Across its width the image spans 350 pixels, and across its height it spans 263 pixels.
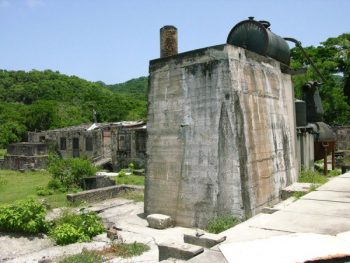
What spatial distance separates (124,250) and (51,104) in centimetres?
4058

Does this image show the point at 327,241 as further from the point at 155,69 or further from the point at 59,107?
the point at 59,107

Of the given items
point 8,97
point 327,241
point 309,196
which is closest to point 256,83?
point 309,196

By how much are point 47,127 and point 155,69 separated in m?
36.2

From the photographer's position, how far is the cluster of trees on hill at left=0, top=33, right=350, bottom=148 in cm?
2686

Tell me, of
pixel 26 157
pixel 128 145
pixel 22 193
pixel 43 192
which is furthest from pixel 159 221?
pixel 26 157

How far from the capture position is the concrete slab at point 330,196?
614 cm

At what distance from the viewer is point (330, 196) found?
648 cm

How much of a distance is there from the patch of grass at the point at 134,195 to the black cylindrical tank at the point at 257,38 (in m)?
5.90

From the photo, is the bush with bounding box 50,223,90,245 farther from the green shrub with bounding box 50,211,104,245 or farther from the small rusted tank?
the small rusted tank

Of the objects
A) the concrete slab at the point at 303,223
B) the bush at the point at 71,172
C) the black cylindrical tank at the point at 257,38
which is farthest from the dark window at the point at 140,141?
the concrete slab at the point at 303,223

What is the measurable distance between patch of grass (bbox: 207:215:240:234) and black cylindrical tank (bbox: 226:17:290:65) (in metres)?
4.18

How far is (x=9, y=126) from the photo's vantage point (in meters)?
40.1

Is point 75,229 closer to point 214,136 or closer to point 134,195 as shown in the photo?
point 214,136

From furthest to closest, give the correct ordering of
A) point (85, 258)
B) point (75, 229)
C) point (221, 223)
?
point (75, 229), point (221, 223), point (85, 258)
